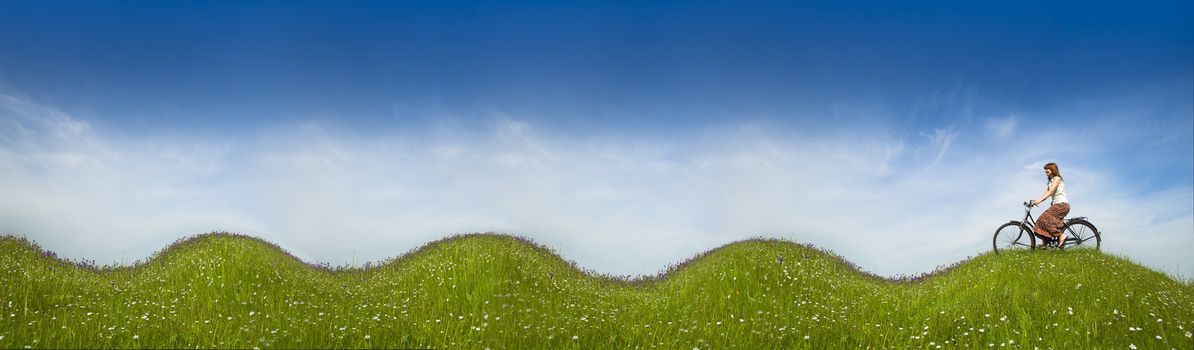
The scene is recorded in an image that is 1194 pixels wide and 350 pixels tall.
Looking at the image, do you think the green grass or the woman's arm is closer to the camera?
the green grass

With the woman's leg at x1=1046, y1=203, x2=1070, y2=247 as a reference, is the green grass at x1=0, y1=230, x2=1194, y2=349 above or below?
below

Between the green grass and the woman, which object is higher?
the woman

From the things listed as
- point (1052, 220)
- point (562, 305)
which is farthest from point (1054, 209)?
Result: point (562, 305)

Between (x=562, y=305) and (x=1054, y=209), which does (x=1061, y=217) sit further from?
(x=562, y=305)

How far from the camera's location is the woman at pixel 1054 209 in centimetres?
1755

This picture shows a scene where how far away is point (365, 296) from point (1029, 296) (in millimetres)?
12040

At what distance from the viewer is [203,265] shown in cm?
1401

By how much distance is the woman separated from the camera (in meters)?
17.5

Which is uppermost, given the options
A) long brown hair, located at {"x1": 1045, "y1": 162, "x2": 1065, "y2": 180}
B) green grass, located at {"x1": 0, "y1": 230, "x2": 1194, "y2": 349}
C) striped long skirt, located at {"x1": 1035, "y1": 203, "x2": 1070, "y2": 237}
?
long brown hair, located at {"x1": 1045, "y1": 162, "x2": 1065, "y2": 180}

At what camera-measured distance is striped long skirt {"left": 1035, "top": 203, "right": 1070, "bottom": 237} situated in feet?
58.1

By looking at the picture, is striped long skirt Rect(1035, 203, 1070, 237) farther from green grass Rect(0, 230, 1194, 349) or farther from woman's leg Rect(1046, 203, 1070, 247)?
green grass Rect(0, 230, 1194, 349)

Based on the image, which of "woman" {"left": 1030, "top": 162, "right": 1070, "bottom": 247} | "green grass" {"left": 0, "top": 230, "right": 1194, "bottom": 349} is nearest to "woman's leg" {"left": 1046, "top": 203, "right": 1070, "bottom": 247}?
"woman" {"left": 1030, "top": 162, "right": 1070, "bottom": 247}

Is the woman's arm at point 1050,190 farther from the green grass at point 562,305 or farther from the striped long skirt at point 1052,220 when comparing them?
the green grass at point 562,305

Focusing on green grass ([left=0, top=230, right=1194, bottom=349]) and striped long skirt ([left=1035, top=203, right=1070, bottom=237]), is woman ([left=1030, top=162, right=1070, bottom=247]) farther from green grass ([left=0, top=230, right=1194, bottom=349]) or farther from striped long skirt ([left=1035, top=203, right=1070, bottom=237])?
green grass ([left=0, top=230, right=1194, bottom=349])
